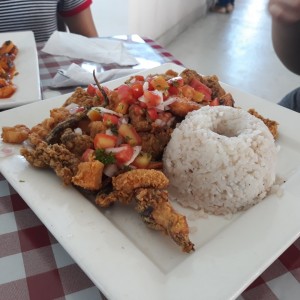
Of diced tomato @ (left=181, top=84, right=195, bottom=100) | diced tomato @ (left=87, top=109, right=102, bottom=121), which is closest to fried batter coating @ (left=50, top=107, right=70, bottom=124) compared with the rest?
Answer: diced tomato @ (left=87, top=109, right=102, bottom=121)

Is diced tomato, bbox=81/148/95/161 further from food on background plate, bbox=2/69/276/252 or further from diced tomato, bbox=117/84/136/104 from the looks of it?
diced tomato, bbox=117/84/136/104

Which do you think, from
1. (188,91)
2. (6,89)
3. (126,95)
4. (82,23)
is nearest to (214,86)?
(188,91)

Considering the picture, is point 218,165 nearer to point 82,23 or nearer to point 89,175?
point 89,175

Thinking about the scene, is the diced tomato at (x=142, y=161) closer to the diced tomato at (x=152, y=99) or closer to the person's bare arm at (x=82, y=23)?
the diced tomato at (x=152, y=99)

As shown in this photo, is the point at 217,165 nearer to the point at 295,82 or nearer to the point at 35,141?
the point at 35,141

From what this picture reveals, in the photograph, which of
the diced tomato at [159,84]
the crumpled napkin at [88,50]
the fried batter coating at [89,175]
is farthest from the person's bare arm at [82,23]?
the fried batter coating at [89,175]
